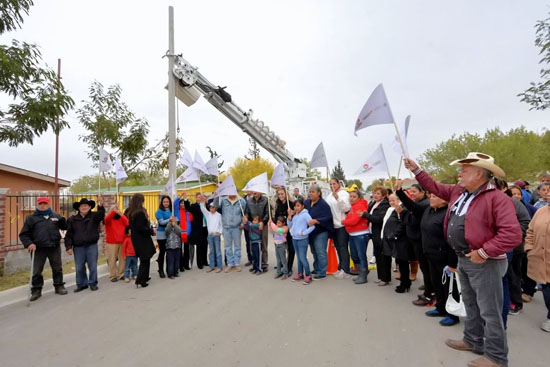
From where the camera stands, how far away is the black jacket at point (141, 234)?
6117mm

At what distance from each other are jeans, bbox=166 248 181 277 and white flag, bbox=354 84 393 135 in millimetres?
4796

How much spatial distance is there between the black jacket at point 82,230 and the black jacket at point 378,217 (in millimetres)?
5384

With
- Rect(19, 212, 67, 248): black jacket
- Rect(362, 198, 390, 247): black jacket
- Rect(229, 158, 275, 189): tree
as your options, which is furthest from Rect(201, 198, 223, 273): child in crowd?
Rect(229, 158, 275, 189): tree

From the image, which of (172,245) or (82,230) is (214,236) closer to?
(172,245)

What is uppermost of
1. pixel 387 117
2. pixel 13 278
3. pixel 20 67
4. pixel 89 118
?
pixel 89 118

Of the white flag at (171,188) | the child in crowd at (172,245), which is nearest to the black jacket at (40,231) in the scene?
the child in crowd at (172,245)

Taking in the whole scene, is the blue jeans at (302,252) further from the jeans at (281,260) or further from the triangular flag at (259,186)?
the triangular flag at (259,186)

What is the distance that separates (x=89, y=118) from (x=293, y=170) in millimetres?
10018

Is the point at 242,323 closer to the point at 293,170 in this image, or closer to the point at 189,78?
the point at 189,78

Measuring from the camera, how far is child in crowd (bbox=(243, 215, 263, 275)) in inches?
271

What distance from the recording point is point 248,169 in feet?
126

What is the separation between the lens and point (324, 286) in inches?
225

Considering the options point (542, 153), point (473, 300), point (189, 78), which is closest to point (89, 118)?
point (189, 78)

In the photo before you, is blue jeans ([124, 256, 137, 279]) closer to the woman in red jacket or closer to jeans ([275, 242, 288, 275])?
jeans ([275, 242, 288, 275])
